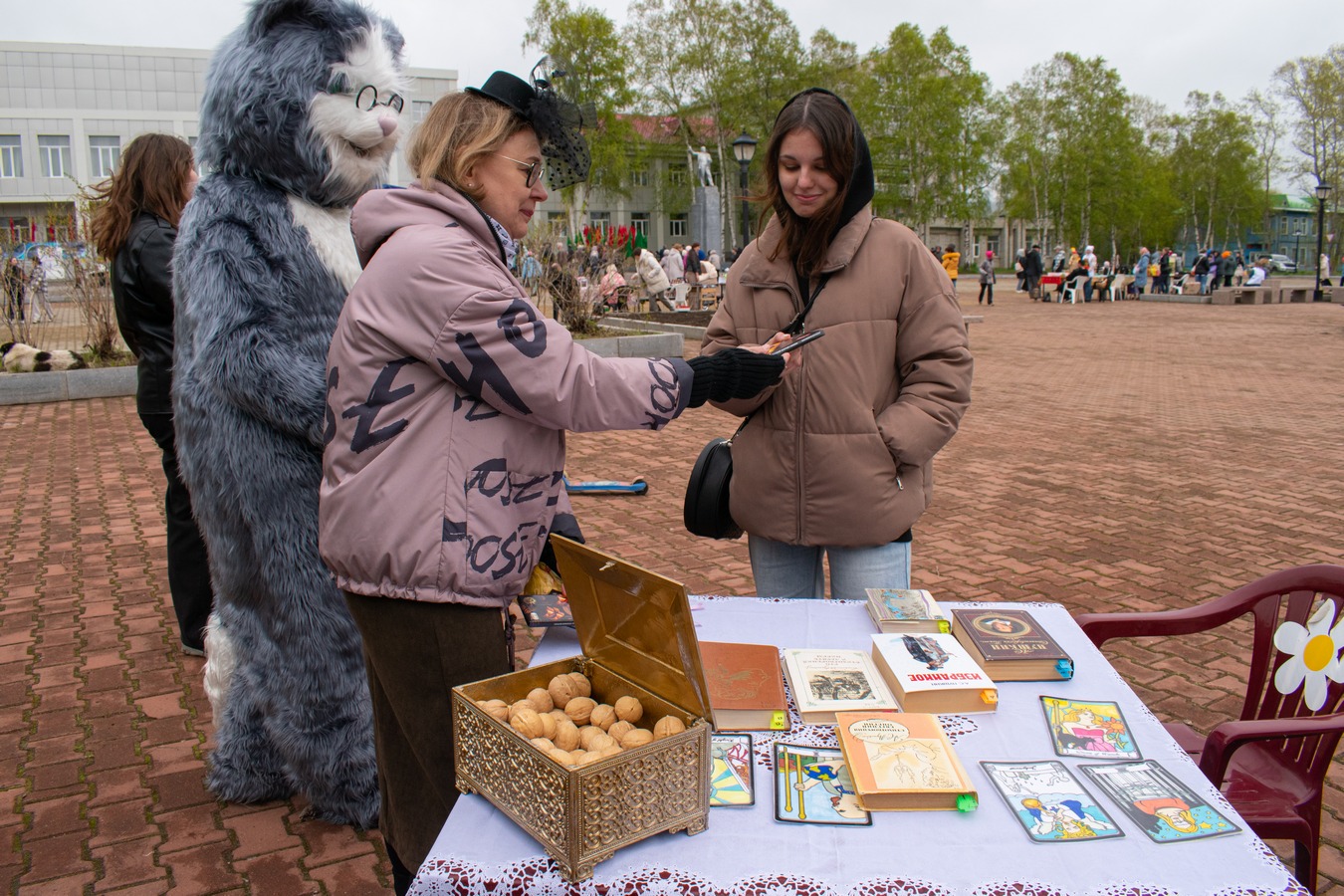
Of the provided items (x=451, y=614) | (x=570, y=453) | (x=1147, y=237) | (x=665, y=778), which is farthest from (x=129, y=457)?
(x=1147, y=237)

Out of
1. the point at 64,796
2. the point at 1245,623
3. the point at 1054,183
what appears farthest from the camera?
the point at 1054,183

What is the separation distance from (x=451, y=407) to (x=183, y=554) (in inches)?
111

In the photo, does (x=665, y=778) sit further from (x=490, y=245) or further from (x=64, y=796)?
(x=64, y=796)

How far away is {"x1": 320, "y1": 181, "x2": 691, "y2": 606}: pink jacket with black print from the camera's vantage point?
64.1 inches

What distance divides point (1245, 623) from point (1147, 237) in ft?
230

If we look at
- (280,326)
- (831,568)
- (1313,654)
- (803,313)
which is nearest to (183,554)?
(280,326)

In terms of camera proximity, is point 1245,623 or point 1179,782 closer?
point 1179,782

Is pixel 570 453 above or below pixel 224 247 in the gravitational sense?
below

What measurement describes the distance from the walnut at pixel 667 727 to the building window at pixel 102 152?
188 ft

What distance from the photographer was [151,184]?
369 centimetres

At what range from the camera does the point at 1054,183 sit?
54375mm

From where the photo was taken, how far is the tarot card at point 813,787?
1.44 metres

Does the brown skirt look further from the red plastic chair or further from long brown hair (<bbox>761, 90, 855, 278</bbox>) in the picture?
the red plastic chair

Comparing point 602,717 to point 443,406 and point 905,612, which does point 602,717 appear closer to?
point 443,406
